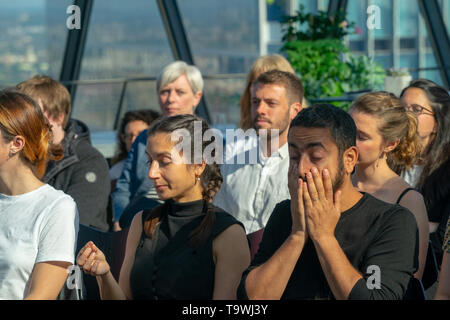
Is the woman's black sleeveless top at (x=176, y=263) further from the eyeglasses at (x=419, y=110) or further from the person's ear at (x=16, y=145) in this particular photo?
the eyeglasses at (x=419, y=110)

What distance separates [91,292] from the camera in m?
2.34

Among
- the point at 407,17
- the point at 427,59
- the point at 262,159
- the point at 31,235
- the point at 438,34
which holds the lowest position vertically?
the point at 31,235

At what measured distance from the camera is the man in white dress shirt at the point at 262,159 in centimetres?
297

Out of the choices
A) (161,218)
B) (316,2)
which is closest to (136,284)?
(161,218)

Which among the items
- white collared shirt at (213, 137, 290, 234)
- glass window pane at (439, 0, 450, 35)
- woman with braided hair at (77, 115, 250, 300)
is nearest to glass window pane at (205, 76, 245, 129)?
glass window pane at (439, 0, 450, 35)

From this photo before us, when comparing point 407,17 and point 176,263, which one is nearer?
point 176,263

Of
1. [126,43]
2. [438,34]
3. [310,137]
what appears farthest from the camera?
[126,43]

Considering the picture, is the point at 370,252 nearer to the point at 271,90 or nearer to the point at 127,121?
the point at 271,90

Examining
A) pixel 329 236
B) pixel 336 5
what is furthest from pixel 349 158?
pixel 336 5

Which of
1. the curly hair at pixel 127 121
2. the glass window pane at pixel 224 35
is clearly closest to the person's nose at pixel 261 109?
the curly hair at pixel 127 121

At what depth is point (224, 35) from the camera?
9.69 metres

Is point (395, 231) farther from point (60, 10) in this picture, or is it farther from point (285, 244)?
point (60, 10)

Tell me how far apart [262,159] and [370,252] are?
1.28 meters

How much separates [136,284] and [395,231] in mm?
841
